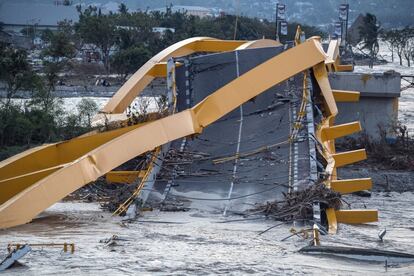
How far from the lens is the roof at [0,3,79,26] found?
96688 mm

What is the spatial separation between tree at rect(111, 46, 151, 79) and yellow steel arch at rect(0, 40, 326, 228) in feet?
120

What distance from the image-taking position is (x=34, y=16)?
99875 millimetres

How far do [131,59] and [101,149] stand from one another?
40.9 metres

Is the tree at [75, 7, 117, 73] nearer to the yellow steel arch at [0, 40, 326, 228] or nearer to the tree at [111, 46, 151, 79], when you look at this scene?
the tree at [111, 46, 151, 79]

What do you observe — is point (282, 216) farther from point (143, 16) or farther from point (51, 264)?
point (143, 16)

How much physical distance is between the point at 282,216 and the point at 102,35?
1962 inches

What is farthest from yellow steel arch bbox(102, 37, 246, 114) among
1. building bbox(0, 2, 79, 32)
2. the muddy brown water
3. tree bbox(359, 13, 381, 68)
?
building bbox(0, 2, 79, 32)

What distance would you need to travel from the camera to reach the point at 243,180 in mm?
14453

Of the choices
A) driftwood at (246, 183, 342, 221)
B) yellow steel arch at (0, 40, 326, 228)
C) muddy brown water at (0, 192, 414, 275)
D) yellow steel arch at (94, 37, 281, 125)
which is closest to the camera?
muddy brown water at (0, 192, 414, 275)

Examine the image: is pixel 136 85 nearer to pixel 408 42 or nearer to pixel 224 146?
pixel 224 146

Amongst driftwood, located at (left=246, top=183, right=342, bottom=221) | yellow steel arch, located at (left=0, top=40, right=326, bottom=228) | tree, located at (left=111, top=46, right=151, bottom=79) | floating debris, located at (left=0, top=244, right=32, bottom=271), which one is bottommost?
tree, located at (left=111, top=46, right=151, bottom=79)

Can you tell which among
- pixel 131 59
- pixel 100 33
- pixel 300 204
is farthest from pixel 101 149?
pixel 100 33

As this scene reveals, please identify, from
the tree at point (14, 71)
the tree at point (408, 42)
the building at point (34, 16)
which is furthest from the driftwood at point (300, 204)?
the building at point (34, 16)

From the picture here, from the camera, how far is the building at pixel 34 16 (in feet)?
311
